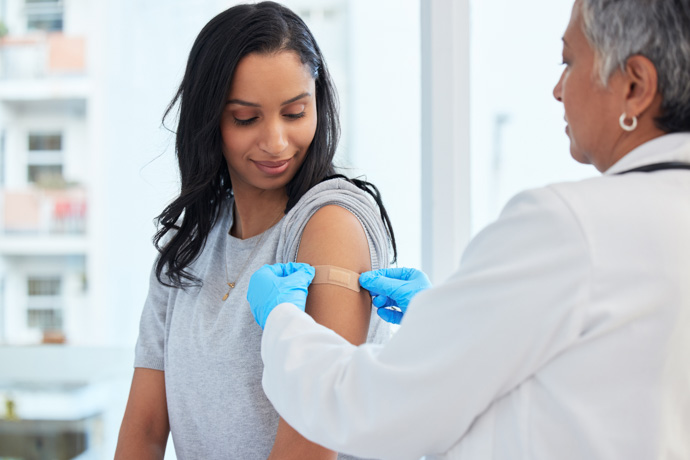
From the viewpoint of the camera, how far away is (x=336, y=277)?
1.08m

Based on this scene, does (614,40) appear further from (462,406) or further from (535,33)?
(535,33)

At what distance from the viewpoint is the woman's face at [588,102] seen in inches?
32.0

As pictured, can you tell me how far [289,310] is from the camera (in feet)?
3.12

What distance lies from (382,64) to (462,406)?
5.11 ft

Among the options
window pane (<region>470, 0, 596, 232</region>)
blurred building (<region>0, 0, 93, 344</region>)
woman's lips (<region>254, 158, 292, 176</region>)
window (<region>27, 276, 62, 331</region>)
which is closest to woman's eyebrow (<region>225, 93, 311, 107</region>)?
woman's lips (<region>254, 158, 292, 176</region>)

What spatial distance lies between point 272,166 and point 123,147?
1.18 meters

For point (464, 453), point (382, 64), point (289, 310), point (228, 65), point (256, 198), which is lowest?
point (464, 453)

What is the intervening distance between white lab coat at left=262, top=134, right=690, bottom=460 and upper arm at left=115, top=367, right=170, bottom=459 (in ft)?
2.36

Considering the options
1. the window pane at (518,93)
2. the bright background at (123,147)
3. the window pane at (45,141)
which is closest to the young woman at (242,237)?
the bright background at (123,147)

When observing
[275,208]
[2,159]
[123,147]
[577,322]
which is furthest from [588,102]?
[2,159]

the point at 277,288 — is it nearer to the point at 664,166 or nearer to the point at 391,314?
the point at 391,314

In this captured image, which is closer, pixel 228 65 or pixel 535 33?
pixel 228 65

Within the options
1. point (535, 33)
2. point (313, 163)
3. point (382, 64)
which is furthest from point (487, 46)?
point (313, 163)

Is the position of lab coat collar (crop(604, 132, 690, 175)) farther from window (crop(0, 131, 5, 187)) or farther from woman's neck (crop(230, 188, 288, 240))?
window (crop(0, 131, 5, 187))
